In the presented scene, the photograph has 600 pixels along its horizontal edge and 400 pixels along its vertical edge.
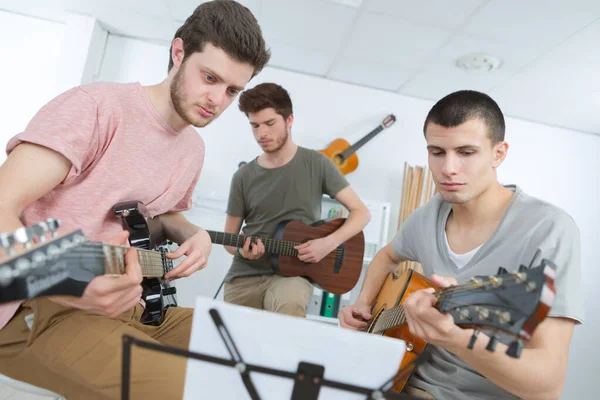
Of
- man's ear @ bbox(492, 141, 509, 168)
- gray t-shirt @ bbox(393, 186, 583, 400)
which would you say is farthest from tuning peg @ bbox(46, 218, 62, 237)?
man's ear @ bbox(492, 141, 509, 168)

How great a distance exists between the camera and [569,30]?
2.66 metres

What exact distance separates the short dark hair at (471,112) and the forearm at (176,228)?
102 cm

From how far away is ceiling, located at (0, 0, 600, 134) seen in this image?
2650mm

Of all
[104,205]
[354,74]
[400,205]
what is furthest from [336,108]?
[104,205]

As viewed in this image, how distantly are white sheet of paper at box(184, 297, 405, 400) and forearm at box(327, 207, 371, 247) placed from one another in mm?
1844

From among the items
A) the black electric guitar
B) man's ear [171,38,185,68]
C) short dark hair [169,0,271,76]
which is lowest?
the black electric guitar

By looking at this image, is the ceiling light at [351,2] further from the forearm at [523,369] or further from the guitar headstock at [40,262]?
the guitar headstock at [40,262]

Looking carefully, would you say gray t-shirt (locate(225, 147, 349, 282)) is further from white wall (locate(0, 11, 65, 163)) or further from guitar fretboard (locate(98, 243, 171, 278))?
white wall (locate(0, 11, 65, 163))

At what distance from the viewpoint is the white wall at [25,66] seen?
3.56 m

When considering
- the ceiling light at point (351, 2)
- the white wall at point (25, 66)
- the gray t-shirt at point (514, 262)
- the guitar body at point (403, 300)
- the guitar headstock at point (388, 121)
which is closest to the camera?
the gray t-shirt at point (514, 262)

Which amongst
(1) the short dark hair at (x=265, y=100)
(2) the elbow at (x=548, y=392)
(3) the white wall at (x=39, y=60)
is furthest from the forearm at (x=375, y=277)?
(3) the white wall at (x=39, y=60)

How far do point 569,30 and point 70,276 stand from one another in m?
3.24

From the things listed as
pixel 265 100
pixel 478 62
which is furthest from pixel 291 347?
pixel 478 62

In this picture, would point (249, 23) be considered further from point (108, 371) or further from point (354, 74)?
point (354, 74)
